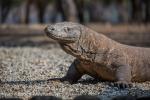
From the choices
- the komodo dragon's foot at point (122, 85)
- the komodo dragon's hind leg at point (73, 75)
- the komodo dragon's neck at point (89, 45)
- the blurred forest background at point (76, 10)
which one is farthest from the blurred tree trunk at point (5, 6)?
the komodo dragon's foot at point (122, 85)

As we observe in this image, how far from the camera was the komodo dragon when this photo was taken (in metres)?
8.27

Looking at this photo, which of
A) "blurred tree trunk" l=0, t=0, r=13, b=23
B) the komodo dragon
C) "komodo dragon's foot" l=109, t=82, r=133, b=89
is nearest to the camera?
"komodo dragon's foot" l=109, t=82, r=133, b=89

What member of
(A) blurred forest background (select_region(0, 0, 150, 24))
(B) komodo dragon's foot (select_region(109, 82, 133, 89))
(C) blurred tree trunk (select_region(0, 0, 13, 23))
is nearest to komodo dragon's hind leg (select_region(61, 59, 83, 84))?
(B) komodo dragon's foot (select_region(109, 82, 133, 89))

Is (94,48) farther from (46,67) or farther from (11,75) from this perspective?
(46,67)

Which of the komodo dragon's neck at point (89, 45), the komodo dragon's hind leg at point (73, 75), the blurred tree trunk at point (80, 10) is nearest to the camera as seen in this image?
the komodo dragon's neck at point (89, 45)

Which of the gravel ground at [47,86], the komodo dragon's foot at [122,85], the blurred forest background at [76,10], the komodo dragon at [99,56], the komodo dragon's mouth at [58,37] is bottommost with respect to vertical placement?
the blurred forest background at [76,10]

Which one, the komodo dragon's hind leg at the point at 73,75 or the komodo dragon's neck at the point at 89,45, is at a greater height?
the komodo dragon's neck at the point at 89,45

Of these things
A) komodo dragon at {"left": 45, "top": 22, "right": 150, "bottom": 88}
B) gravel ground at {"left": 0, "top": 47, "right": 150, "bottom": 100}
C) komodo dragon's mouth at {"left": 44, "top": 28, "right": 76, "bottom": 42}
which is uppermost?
komodo dragon's mouth at {"left": 44, "top": 28, "right": 76, "bottom": 42}

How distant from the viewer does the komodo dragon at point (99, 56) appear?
8.27 meters

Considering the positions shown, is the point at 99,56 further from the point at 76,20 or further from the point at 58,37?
the point at 76,20

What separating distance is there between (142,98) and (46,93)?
1.56m

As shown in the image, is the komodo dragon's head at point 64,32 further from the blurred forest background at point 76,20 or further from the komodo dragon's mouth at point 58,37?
the blurred forest background at point 76,20

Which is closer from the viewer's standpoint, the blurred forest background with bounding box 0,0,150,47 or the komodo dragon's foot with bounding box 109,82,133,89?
the komodo dragon's foot with bounding box 109,82,133,89

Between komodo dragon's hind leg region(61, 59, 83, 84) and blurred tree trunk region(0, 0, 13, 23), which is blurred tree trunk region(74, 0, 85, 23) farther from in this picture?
komodo dragon's hind leg region(61, 59, 83, 84)
